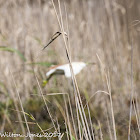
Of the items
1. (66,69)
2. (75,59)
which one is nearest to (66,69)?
(66,69)

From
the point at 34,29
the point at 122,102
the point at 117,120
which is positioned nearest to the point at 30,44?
the point at 34,29

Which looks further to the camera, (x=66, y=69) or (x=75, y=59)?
(x=75, y=59)

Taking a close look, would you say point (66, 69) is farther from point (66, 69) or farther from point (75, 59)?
point (75, 59)

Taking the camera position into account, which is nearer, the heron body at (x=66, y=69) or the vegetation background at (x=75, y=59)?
the heron body at (x=66, y=69)

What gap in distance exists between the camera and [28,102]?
1244 mm

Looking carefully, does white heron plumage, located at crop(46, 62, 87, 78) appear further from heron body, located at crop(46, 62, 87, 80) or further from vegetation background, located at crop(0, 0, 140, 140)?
vegetation background, located at crop(0, 0, 140, 140)

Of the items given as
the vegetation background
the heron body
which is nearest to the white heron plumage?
the heron body

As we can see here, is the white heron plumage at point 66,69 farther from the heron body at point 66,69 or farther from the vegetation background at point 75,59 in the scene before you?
the vegetation background at point 75,59

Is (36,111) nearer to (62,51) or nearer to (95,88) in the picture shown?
(95,88)

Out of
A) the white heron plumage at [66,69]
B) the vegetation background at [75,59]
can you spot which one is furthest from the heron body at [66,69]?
the vegetation background at [75,59]

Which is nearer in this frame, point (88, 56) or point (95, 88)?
point (95, 88)

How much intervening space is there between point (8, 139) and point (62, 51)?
1.01m

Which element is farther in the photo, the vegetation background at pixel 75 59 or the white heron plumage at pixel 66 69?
the vegetation background at pixel 75 59

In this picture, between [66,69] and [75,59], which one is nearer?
[66,69]
